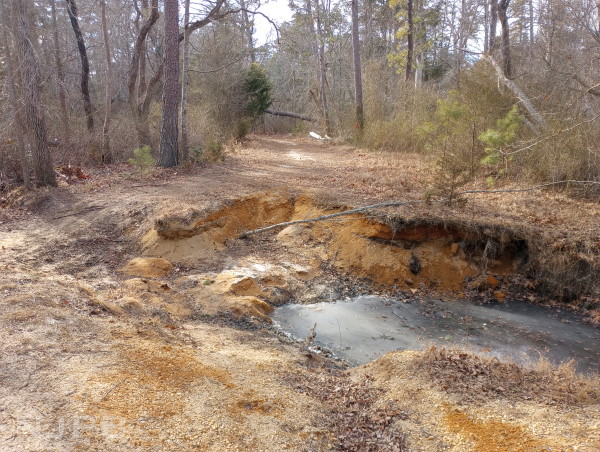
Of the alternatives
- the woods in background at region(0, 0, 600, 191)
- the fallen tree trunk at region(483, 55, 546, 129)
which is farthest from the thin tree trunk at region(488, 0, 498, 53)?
the fallen tree trunk at region(483, 55, 546, 129)

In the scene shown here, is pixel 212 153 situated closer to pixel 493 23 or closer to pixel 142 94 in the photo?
pixel 142 94

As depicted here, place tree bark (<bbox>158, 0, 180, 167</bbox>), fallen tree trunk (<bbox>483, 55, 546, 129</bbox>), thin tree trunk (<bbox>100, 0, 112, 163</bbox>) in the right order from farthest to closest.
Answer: thin tree trunk (<bbox>100, 0, 112, 163</bbox>)
tree bark (<bbox>158, 0, 180, 167</bbox>)
fallen tree trunk (<bbox>483, 55, 546, 129</bbox>)

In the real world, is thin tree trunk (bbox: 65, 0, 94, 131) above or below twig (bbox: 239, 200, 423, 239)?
above

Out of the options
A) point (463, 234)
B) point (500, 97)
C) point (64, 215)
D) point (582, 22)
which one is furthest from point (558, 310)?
point (64, 215)

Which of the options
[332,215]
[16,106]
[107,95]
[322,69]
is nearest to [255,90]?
[322,69]

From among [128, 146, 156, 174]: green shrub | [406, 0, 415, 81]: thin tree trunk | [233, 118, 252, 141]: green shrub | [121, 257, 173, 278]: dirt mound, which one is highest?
[406, 0, 415, 81]: thin tree trunk

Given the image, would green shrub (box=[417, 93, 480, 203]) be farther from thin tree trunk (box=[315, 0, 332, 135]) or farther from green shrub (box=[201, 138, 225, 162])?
thin tree trunk (box=[315, 0, 332, 135])

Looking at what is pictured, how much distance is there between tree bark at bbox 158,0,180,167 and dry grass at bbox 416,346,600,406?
391 inches

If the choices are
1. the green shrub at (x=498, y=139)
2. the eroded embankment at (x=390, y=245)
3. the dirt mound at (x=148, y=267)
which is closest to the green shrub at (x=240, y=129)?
the eroded embankment at (x=390, y=245)

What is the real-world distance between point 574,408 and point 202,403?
2.94 meters

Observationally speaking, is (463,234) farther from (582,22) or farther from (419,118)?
(419,118)

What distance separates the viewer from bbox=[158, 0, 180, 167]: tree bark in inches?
487

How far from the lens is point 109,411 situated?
323 cm

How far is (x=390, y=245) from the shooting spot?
8570 millimetres
